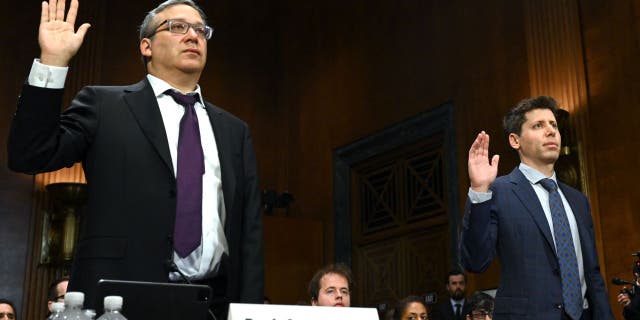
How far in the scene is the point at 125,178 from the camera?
2.14m

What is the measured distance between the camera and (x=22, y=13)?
904cm

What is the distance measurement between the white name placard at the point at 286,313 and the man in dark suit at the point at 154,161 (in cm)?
31

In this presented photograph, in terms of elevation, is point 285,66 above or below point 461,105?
→ above

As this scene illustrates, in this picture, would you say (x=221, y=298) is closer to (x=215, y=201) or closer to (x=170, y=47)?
(x=215, y=201)

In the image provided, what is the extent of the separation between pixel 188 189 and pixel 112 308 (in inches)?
25.8

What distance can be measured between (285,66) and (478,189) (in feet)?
26.0

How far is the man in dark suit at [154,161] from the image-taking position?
78.2 inches

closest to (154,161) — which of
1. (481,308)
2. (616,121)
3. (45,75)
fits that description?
(45,75)

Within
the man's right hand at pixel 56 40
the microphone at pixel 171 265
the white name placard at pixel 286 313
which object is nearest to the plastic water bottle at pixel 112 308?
the white name placard at pixel 286 313

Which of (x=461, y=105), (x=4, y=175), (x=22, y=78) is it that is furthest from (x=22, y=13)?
(x=461, y=105)

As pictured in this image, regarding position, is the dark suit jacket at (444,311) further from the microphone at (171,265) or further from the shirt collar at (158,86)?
the microphone at (171,265)

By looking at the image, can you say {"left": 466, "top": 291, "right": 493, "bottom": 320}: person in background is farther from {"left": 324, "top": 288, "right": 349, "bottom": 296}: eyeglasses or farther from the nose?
the nose

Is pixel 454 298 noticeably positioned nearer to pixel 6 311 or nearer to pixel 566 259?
pixel 6 311

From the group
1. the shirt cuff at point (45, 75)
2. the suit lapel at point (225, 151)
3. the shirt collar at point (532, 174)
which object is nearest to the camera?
the shirt cuff at point (45, 75)
